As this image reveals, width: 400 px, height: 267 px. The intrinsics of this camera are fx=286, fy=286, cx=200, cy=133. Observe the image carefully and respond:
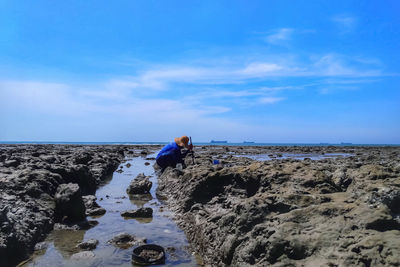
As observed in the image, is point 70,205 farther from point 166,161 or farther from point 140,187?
point 166,161

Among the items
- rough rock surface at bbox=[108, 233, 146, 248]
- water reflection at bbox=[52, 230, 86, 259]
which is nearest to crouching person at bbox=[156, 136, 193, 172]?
water reflection at bbox=[52, 230, 86, 259]

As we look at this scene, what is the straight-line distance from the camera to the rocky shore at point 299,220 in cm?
332

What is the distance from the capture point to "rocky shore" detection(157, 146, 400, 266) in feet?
10.9

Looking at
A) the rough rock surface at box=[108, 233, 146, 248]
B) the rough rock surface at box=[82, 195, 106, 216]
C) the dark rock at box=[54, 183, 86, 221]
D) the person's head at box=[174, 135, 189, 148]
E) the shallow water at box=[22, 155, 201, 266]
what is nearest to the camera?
the shallow water at box=[22, 155, 201, 266]

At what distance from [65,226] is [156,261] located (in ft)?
10.4

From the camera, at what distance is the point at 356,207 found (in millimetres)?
4008

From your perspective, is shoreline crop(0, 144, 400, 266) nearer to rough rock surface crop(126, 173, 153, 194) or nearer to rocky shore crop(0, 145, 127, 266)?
rocky shore crop(0, 145, 127, 266)

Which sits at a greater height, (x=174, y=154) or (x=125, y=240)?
(x=174, y=154)

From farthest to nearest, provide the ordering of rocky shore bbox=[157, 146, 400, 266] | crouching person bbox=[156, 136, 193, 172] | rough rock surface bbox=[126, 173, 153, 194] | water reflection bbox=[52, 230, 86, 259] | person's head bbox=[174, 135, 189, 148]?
person's head bbox=[174, 135, 189, 148]
crouching person bbox=[156, 136, 193, 172]
rough rock surface bbox=[126, 173, 153, 194]
water reflection bbox=[52, 230, 86, 259]
rocky shore bbox=[157, 146, 400, 266]

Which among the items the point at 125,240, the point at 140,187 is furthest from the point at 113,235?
the point at 140,187

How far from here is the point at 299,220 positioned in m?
4.09

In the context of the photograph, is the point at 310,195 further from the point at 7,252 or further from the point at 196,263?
the point at 7,252

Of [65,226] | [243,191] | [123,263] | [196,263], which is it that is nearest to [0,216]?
[65,226]

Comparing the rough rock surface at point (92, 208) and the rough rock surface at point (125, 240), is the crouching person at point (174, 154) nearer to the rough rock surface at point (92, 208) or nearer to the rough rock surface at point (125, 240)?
the rough rock surface at point (92, 208)
